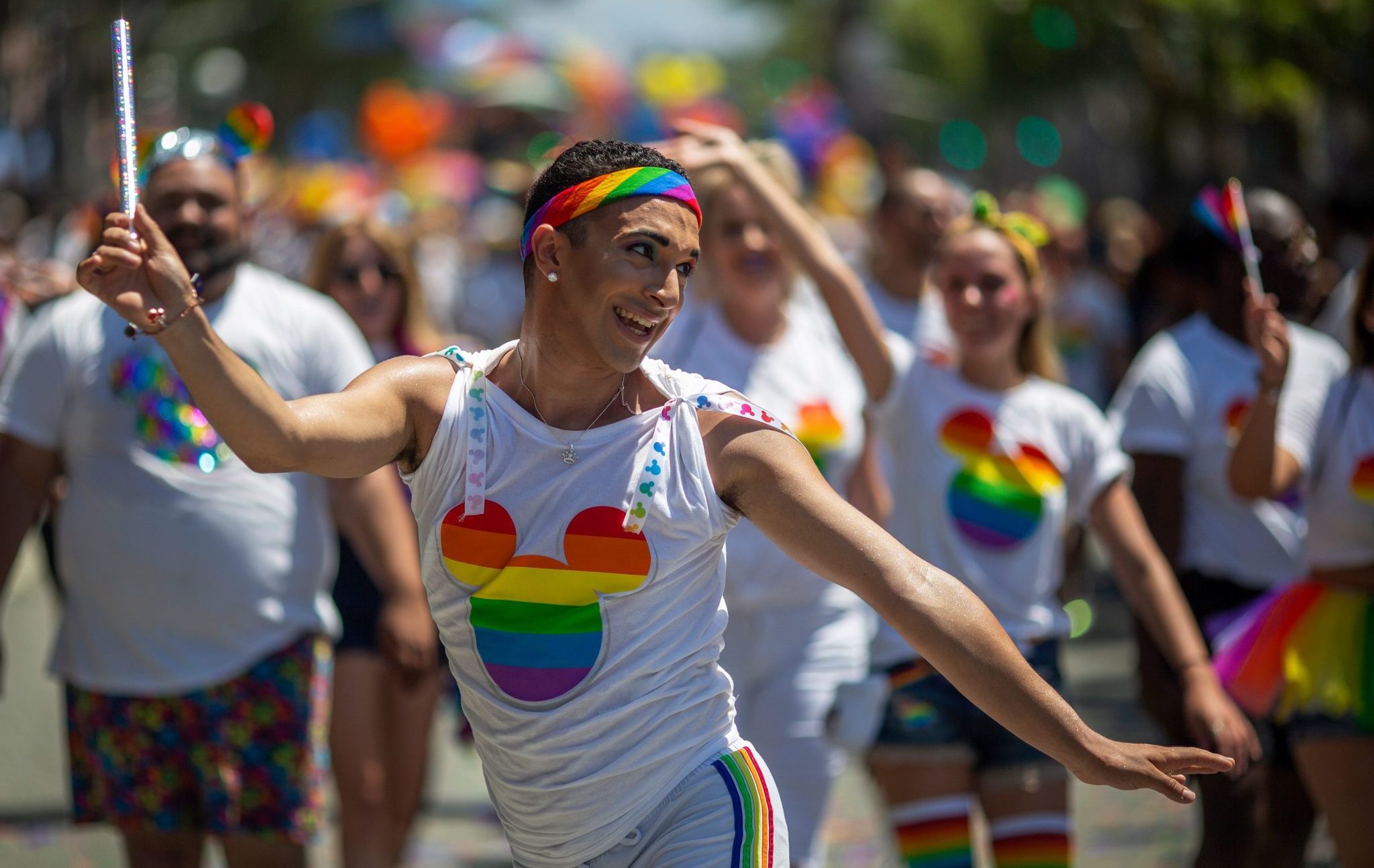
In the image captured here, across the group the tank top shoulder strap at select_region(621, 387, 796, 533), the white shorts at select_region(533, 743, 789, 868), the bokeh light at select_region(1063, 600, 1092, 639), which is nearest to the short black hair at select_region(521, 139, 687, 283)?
the tank top shoulder strap at select_region(621, 387, 796, 533)

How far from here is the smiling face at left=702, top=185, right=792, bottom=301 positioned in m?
5.18

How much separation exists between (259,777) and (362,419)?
1913mm

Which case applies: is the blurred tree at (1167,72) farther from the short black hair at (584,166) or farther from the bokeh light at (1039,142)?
the short black hair at (584,166)

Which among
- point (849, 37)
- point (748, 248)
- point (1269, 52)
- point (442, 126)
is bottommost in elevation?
point (442, 126)

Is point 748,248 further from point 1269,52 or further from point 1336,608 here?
point 1269,52

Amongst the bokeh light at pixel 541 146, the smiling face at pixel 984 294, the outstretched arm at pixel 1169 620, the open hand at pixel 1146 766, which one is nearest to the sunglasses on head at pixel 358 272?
the bokeh light at pixel 541 146

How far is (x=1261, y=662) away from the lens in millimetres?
4777

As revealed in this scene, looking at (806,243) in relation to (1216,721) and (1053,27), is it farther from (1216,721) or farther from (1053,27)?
(1053,27)

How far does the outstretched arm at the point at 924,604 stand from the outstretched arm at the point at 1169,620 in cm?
144

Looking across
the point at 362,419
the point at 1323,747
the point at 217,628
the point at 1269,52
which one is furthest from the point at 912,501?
the point at 1269,52

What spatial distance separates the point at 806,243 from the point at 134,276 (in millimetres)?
2188

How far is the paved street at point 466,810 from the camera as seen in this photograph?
641 cm

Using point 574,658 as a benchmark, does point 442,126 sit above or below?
below

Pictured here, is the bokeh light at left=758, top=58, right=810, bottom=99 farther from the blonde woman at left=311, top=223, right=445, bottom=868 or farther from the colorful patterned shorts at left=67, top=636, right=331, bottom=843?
the colorful patterned shorts at left=67, top=636, right=331, bottom=843
